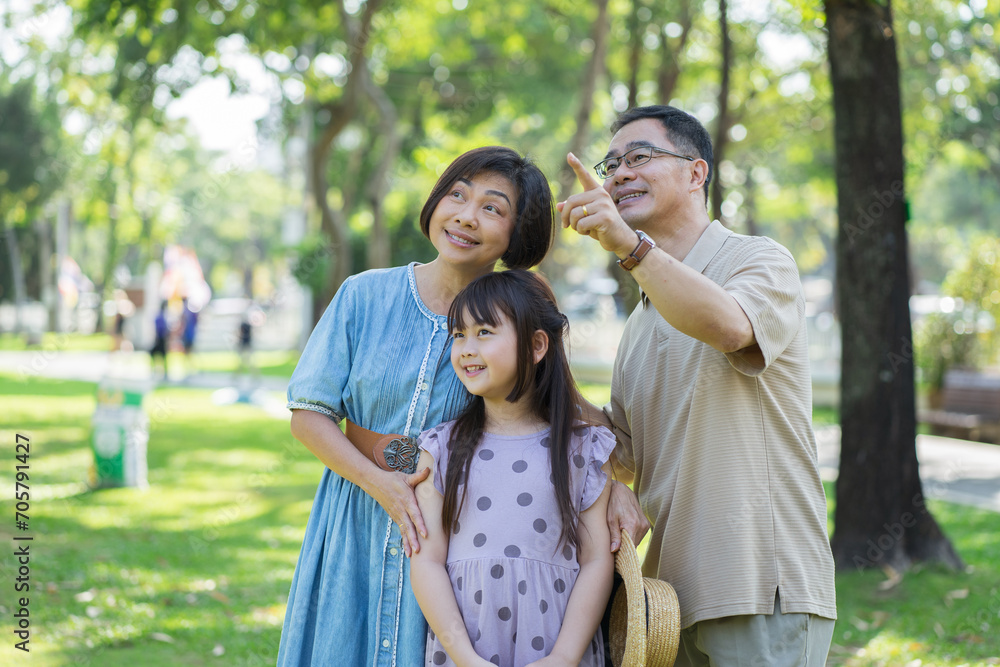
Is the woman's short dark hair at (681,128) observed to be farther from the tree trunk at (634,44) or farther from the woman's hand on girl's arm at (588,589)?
the tree trunk at (634,44)

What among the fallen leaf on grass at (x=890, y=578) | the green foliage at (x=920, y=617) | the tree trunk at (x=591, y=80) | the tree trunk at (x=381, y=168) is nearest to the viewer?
the green foliage at (x=920, y=617)

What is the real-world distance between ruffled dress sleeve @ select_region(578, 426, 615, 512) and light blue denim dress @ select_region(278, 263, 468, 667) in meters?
0.36

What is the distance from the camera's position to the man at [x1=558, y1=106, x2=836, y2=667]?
2.10 m

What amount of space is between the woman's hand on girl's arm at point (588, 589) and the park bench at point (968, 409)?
12.1 m

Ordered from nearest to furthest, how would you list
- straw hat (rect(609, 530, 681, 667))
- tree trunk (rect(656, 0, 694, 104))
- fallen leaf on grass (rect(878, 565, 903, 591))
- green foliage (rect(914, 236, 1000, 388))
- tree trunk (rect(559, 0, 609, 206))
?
1. straw hat (rect(609, 530, 681, 667))
2. fallen leaf on grass (rect(878, 565, 903, 591))
3. tree trunk (rect(559, 0, 609, 206))
4. tree trunk (rect(656, 0, 694, 104))
5. green foliage (rect(914, 236, 1000, 388))

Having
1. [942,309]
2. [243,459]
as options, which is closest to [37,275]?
[243,459]

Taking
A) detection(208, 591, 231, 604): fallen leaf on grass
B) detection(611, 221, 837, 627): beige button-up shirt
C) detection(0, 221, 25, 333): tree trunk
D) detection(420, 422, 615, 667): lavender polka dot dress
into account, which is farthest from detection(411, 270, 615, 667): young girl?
detection(0, 221, 25, 333): tree trunk

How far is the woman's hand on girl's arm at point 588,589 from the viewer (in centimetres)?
206

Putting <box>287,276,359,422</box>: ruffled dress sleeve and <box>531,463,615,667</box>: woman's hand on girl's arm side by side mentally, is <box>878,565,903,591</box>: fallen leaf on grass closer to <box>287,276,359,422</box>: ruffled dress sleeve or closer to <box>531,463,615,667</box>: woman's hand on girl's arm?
<box>531,463,615,667</box>: woman's hand on girl's arm

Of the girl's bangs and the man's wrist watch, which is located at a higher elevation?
the man's wrist watch

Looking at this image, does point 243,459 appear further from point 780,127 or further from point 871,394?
point 780,127

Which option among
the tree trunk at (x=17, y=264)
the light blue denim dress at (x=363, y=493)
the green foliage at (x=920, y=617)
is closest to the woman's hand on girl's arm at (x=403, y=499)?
the light blue denim dress at (x=363, y=493)

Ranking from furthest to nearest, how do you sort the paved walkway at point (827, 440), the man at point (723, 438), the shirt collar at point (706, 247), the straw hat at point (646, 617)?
the paved walkway at point (827, 440) → the shirt collar at point (706, 247) → the man at point (723, 438) → the straw hat at point (646, 617)

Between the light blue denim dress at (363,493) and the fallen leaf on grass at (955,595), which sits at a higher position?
the light blue denim dress at (363,493)
